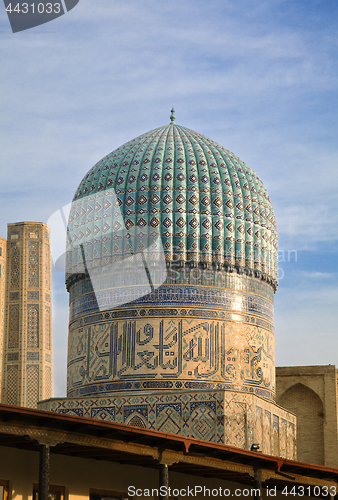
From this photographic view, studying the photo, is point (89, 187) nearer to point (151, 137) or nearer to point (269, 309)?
point (151, 137)

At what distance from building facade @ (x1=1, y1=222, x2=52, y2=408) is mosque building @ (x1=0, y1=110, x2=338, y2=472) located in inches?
236

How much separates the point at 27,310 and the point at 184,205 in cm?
803

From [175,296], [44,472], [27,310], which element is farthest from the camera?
[27,310]

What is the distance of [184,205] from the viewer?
13641mm

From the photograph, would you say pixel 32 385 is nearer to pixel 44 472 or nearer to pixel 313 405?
pixel 313 405

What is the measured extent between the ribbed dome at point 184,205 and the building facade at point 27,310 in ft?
20.2

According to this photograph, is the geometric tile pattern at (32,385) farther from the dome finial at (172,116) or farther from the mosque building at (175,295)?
the dome finial at (172,116)

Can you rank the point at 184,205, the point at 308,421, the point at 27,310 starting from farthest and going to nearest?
1. the point at 27,310
2. the point at 308,421
3. the point at 184,205

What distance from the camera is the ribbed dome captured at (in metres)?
13.5

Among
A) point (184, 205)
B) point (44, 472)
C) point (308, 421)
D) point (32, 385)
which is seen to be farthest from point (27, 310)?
point (44, 472)

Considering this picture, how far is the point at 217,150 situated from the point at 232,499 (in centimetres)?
572

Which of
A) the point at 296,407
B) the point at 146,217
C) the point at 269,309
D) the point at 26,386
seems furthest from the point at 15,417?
the point at 26,386

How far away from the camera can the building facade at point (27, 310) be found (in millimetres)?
19969

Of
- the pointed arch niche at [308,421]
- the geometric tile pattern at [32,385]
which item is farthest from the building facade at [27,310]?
the pointed arch niche at [308,421]
